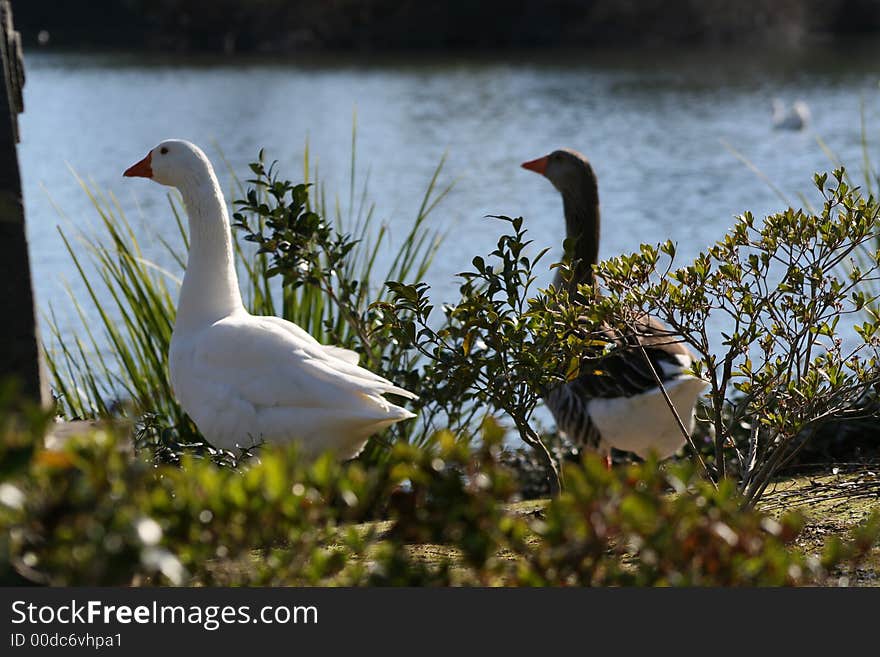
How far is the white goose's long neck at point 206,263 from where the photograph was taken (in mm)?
4676

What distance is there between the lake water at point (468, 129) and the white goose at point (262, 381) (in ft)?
6.24

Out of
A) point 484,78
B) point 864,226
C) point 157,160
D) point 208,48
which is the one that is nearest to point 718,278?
point 864,226

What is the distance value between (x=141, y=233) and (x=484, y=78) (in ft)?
67.4

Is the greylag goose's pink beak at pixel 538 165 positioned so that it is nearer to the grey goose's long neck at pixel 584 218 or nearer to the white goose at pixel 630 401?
the grey goose's long neck at pixel 584 218

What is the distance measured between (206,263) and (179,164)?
0.44 metres

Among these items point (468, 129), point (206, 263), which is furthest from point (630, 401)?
point (468, 129)

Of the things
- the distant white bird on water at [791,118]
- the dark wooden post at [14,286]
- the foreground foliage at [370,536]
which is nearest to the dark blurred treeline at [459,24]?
the distant white bird on water at [791,118]

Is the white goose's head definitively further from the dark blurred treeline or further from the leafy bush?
the dark blurred treeline

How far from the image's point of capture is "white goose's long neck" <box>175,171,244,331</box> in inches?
184

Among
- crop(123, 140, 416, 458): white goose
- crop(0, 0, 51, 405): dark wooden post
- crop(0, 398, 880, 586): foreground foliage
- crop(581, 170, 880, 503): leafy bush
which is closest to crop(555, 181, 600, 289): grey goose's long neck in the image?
crop(123, 140, 416, 458): white goose

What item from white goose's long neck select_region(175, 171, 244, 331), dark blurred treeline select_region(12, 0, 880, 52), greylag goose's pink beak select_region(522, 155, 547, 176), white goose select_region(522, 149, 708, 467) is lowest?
white goose select_region(522, 149, 708, 467)

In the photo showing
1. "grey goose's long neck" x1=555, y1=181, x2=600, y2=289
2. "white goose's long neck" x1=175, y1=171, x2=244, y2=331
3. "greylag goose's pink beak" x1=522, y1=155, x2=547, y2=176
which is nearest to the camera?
"white goose's long neck" x1=175, y1=171, x2=244, y2=331

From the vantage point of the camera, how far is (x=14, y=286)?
2.62 metres

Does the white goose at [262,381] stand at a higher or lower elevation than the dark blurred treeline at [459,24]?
lower
